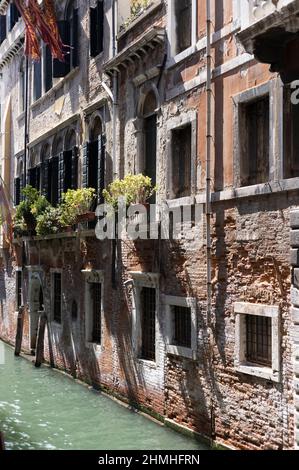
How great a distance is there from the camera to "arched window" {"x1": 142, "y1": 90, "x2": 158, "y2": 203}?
1017 cm

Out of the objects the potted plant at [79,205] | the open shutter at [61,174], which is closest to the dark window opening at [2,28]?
the open shutter at [61,174]

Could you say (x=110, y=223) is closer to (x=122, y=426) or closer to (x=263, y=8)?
(x=122, y=426)

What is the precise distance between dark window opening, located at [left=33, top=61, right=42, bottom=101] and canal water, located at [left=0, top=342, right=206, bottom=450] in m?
7.26

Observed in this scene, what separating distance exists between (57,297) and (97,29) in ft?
18.3

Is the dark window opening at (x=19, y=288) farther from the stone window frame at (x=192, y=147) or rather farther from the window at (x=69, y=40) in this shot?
the stone window frame at (x=192, y=147)

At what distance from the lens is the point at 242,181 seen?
7680 millimetres

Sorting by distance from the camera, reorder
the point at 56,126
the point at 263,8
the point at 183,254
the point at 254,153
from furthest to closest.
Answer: the point at 56,126 < the point at 183,254 < the point at 254,153 < the point at 263,8

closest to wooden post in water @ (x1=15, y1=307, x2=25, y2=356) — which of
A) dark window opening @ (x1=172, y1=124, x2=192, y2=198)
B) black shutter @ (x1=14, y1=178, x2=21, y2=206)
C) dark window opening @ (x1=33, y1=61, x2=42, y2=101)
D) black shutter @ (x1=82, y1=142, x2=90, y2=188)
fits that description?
black shutter @ (x1=14, y1=178, x2=21, y2=206)

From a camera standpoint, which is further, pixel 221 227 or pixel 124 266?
pixel 124 266

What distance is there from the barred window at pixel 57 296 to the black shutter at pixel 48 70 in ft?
14.5

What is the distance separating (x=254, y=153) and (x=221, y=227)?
0.97m

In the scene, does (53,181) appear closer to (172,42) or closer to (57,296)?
(57,296)

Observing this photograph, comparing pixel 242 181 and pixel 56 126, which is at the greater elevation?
pixel 56 126
